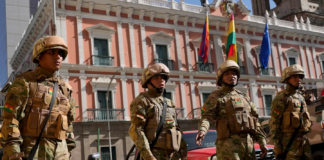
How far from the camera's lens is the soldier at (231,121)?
541cm

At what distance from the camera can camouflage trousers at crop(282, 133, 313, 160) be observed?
6305mm

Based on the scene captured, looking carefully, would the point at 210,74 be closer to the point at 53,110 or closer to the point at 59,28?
the point at 59,28

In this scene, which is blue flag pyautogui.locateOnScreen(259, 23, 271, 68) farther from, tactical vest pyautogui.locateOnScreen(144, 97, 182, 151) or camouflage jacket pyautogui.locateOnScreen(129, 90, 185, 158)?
tactical vest pyautogui.locateOnScreen(144, 97, 182, 151)

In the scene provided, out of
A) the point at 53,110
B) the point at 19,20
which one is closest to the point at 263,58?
the point at 53,110

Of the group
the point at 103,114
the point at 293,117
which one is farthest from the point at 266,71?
the point at 293,117

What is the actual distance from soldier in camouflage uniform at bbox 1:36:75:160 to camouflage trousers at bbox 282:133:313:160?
11.7 ft

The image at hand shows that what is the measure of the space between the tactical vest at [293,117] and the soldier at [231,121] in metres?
0.97

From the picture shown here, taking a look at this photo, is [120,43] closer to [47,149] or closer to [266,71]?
[266,71]

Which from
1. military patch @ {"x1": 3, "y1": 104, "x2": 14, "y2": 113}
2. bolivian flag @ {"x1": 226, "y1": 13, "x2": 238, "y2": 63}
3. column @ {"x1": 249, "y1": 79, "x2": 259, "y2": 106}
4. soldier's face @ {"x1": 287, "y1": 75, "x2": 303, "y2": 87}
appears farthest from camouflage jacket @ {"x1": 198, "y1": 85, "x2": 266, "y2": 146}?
column @ {"x1": 249, "y1": 79, "x2": 259, "y2": 106}

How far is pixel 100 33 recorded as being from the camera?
25891 mm

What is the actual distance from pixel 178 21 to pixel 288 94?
22947 millimetres

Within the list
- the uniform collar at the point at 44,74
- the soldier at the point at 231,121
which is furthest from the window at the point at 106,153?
the uniform collar at the point at 44,74

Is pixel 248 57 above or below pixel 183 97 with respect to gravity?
above

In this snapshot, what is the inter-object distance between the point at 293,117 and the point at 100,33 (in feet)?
67.9
